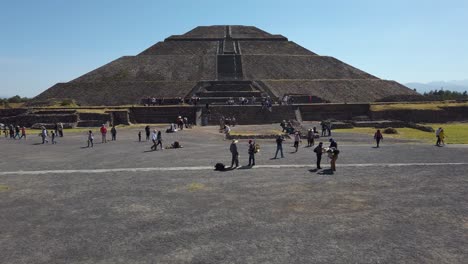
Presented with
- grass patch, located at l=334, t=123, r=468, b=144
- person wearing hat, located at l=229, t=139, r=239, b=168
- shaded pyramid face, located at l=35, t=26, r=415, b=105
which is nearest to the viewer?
person wearing hat, located at l=229, t=139, r=239, b=168

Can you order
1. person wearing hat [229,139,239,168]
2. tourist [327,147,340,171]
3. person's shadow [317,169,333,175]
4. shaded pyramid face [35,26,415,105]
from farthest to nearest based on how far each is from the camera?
shaded pyramid face [35,26,415,105] → person wearing hat [229,139,239,168] → tourist [327,147,340,171] → person's shadow [317,169,333,175]

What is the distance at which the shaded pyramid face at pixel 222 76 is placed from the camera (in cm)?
5716

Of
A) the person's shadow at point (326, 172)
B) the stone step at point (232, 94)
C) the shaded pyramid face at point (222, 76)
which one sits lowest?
the person's shadow at point (326, 172)

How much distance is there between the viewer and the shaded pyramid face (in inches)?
A: 2250

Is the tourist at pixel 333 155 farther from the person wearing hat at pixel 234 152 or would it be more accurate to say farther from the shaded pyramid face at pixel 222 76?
the shaded pyramid face at pixel 222 76

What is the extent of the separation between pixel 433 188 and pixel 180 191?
8626mm

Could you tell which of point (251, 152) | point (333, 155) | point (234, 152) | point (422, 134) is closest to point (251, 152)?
point (251, 152)

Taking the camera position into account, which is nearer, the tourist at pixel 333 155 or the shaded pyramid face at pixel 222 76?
the tourist at pixel 333 155

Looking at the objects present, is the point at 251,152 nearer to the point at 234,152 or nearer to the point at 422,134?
the point at 234,152

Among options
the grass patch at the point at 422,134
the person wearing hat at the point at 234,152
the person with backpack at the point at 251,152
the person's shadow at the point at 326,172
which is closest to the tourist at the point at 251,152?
the person with backpack at the point at 251,152

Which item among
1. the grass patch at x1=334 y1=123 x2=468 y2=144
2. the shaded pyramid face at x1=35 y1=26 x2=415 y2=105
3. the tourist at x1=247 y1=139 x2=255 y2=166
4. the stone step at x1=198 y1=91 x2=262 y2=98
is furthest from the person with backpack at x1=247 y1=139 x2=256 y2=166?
the stone step at x1=198 y1=91 x2=262 y2=98

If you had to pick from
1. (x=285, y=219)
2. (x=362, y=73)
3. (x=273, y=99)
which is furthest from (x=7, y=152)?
(x=362, y=73)

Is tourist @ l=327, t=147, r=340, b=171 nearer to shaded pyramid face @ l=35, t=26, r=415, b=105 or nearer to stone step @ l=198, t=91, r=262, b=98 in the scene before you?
shaded pyramid face @ l=35, t=26, r=415, b=105

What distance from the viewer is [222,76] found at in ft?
211
